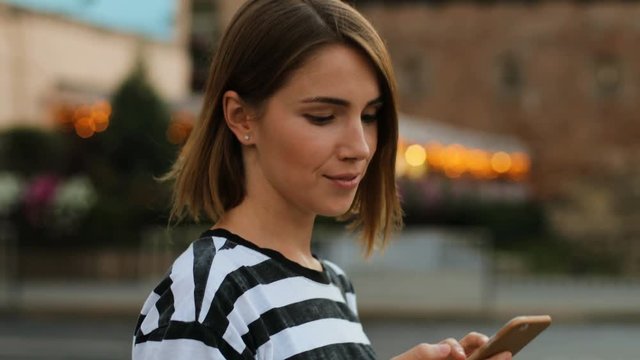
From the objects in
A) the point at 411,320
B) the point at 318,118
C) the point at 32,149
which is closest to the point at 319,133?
the point at 318,118

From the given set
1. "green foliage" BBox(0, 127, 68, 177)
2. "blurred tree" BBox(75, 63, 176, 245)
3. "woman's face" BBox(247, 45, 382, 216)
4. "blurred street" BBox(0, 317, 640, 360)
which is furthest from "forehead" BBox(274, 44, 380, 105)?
"green foliage" BBox(0, 127, 68, 177)

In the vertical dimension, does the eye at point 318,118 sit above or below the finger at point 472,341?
above

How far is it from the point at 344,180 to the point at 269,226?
5.8 inches

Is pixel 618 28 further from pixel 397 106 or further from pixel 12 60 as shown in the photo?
pixel 397 106

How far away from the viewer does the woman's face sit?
6.78ft

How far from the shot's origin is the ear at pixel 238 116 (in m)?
2.13

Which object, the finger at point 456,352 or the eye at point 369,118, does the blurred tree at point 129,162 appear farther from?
the finger at point 456,352

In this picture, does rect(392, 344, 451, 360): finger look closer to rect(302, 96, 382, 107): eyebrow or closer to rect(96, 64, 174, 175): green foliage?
rect(302, 96, 382, 107): eyebrow

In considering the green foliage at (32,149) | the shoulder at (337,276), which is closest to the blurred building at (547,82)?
the green foliage at (32,149)

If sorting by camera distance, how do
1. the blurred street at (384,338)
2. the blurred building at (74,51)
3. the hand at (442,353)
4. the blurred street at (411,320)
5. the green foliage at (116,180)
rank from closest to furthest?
the hand at (442,353)
the blurred street at (384,338)
the blurred street at (411,320)
the green foliage at (116,180)
the blurred building at (74,51)

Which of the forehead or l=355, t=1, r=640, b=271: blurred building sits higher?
l=355, t=1, r=640, b=271: blurred building

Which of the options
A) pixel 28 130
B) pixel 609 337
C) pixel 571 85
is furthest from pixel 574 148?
pixel 609 337

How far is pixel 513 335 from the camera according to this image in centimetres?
195

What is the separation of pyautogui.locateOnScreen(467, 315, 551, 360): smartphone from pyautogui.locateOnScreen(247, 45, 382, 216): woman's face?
0.34 meters
